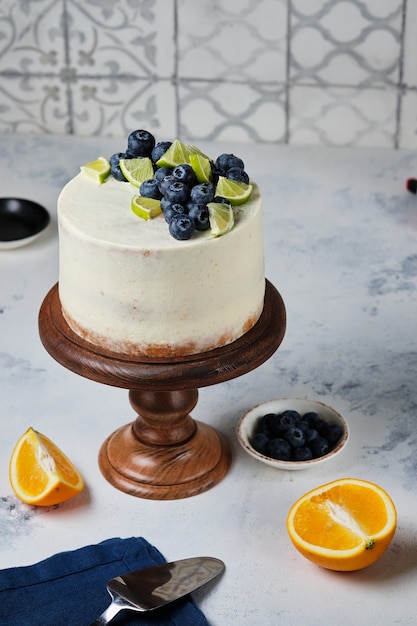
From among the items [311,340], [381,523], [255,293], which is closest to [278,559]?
[381,523]

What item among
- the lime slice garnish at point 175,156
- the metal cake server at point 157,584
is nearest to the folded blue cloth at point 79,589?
the metal cake server at point 157,584

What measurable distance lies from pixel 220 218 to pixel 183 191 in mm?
68

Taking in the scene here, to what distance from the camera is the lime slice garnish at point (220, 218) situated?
1.54m

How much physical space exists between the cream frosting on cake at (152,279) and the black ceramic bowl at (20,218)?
2.82 feet

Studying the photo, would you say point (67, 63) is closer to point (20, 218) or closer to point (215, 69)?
point (215, 69)

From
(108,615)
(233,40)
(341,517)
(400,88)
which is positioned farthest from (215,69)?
(108,615)

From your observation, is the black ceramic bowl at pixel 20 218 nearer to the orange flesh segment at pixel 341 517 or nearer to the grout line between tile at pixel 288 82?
the grout line between tile at pixel 288 82

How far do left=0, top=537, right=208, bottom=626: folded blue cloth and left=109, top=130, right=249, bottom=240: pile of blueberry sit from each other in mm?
489

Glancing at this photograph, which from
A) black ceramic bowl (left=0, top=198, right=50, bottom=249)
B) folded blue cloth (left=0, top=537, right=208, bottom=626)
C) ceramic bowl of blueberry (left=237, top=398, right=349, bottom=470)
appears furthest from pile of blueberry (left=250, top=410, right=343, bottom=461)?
black ceramic bowl (left=0, top=198, right=50, bottom=249)

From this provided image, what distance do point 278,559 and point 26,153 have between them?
1.64 m

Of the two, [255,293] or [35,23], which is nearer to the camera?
[255,293]

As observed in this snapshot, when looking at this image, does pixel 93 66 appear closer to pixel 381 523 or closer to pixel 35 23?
pixel 35 23

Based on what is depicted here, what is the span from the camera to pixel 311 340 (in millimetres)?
2141

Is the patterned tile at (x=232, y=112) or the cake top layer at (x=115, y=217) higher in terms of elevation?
the cake top layer at (x=115, y=217)
